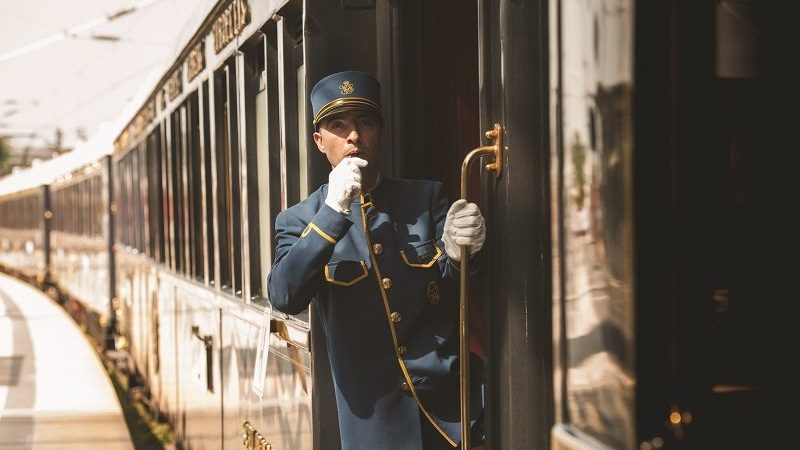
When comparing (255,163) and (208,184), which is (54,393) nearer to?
(208,184)

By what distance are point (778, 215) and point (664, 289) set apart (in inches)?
8.4

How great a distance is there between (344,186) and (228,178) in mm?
2488

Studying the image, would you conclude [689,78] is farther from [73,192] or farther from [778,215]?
[73,192]

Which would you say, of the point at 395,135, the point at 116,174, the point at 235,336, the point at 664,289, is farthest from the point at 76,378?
the point at 664,289

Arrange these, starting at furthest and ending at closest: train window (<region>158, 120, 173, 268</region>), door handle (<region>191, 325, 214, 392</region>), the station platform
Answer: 1. the station platform
2. train window (<region>158, 120, 173, 268</region>)
3. door handle (<region>191, 325, 214, 392</region>)

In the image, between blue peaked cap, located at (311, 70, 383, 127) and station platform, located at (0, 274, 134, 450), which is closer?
blue peaked cap, located at (311, 70, 383, 127)

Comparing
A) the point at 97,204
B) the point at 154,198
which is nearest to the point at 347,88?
the point at 154,198

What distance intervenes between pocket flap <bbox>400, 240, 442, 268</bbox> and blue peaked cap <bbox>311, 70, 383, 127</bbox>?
13.7 inches

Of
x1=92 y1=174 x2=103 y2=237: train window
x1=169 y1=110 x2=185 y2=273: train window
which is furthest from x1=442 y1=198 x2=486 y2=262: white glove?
x1=92 y1=174 x2=103 y2=237: train window

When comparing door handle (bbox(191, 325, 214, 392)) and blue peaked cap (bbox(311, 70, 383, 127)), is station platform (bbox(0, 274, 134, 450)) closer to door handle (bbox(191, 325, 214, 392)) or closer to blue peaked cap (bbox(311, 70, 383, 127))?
door handle (bbox(191, 325, 214, 392))

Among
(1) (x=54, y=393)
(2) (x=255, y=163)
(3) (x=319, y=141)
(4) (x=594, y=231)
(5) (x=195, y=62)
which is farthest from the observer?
(1) (x=54, y=393)

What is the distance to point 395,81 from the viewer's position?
10.4ft

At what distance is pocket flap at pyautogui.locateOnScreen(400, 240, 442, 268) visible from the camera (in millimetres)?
2740

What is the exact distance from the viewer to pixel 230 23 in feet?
15.1
